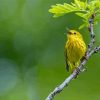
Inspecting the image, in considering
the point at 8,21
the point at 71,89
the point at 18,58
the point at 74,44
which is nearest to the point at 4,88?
the point at 18,58

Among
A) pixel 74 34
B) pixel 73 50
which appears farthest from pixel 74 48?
pixel 74 34

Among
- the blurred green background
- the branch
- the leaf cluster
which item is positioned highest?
the leaf cluster

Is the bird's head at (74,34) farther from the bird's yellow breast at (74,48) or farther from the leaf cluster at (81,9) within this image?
the leaf cluster at (81,9)

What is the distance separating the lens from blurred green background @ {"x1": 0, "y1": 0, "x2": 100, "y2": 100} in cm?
919

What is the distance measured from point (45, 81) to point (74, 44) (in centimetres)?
341

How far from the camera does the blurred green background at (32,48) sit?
9188 mm

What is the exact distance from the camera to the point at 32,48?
39.2 ft

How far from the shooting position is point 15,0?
37.0 ft

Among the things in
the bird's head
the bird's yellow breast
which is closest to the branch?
the bird's yellow breast

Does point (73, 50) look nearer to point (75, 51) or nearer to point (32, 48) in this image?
point (75, 51)

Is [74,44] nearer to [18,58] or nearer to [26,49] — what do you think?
[18,58]

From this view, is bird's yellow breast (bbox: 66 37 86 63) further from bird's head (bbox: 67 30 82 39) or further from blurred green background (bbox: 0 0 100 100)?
blurred green background (bbox: 0 0 100 100)

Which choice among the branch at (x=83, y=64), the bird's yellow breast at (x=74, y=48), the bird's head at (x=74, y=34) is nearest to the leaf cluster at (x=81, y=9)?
the branch at (x=83, y=64)

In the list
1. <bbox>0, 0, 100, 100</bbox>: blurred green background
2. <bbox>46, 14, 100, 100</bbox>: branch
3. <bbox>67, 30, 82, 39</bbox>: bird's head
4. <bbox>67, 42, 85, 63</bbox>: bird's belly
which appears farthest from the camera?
<bbox>0, 0, 100, 100</bbox>: blurred green background
